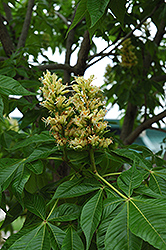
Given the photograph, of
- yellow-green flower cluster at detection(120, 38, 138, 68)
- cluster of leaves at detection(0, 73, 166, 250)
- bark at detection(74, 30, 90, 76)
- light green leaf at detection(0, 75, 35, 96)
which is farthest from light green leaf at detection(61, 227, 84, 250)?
yellow-green flower cluster at detection(120, 38, 138, 68)

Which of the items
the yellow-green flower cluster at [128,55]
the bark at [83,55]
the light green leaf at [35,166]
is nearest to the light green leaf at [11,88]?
the light green leaf at [35,166]

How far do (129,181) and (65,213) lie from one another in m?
0.15

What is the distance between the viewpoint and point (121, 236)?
46cm

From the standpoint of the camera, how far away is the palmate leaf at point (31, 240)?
1.66 ft

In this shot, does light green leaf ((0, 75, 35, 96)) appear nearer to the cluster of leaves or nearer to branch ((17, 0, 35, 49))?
the cluster of leaves

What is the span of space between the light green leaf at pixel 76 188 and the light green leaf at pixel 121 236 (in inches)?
3.7

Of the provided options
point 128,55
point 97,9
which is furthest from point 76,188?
point 128,55

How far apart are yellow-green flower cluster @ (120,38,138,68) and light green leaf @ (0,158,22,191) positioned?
1040 millimetres

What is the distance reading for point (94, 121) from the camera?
0.55 metres

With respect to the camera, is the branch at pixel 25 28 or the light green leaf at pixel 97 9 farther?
the branch at pixel 25 28

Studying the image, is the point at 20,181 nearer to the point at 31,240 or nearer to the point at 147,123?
the point at 31,240

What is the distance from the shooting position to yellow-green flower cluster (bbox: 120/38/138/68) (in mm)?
1531

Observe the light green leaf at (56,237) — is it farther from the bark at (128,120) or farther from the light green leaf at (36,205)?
the bark at (128,120)

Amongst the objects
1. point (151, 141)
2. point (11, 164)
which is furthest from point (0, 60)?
point (151, 141)
